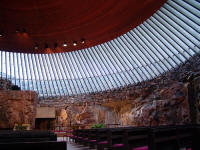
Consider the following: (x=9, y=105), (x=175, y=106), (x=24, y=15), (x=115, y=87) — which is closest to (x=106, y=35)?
(x=24, y=15)

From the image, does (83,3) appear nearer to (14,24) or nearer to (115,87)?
(14,24)

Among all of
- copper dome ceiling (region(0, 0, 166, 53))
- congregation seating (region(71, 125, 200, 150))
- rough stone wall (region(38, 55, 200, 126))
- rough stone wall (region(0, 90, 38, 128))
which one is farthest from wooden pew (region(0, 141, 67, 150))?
rough stone wall (region(0, 90, 38, 128))

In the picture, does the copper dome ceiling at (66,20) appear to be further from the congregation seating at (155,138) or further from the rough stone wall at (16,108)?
the congregation seating at (155,138)

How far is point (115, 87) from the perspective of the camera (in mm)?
21812

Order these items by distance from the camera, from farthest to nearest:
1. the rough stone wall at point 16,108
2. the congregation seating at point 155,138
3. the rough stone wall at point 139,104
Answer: the rough stone wall at point 139,104 → the rough stone wall at point 16,108 → the congregation seating at point 155,138

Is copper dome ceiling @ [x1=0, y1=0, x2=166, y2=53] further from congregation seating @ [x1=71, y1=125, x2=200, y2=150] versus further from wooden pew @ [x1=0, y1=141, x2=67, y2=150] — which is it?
wooden pew @ [x1=0, y1=141, x2=67, y2=150]

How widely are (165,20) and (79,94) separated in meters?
13.9

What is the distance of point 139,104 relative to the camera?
18.0 metres

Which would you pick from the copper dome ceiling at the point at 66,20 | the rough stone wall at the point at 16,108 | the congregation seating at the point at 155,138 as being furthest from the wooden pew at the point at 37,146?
the rough stone wall at the point at 16,108

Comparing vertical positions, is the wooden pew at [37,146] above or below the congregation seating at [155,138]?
above

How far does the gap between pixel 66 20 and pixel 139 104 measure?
11.1 m

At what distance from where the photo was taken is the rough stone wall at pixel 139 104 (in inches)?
542

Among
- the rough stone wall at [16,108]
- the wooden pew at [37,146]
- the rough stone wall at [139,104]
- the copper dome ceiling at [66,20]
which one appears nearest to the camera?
the wooden pew at [37,146]

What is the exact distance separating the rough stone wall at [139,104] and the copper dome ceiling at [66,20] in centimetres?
613
